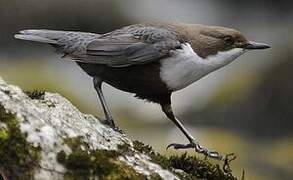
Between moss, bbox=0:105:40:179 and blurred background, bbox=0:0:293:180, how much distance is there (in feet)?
17.0

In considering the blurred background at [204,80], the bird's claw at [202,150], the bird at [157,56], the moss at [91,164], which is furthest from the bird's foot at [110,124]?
the blurred background at [204,80]

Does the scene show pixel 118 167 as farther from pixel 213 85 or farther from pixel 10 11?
pixel 10 11

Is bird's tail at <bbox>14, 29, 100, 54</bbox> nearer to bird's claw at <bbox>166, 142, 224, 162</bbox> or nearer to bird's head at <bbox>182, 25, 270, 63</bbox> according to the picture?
bird's head at <bbox>182, 25, 270, 63</bbox>

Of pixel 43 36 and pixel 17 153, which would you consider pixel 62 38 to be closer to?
pixel 43 36

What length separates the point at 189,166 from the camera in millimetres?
3977

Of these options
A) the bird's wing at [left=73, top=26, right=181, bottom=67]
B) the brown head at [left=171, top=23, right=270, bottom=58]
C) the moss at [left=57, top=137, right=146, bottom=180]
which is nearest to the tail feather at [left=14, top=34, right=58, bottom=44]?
the bird's wing at [left=73, top=26, right=181, bottom=67]

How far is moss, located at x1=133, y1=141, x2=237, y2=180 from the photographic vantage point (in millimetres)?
3792

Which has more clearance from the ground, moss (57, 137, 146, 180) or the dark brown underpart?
moss (57, 137, 146, 180)

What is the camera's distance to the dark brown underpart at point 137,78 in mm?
4582

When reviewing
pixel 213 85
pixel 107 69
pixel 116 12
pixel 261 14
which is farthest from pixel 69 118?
pixel 261 14

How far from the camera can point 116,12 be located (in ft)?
38.1

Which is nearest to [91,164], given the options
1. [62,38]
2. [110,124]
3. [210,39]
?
[110,124]

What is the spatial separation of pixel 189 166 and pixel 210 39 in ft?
3.62

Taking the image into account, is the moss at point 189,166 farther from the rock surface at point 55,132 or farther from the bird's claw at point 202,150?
the bird's claw at point 202,150
